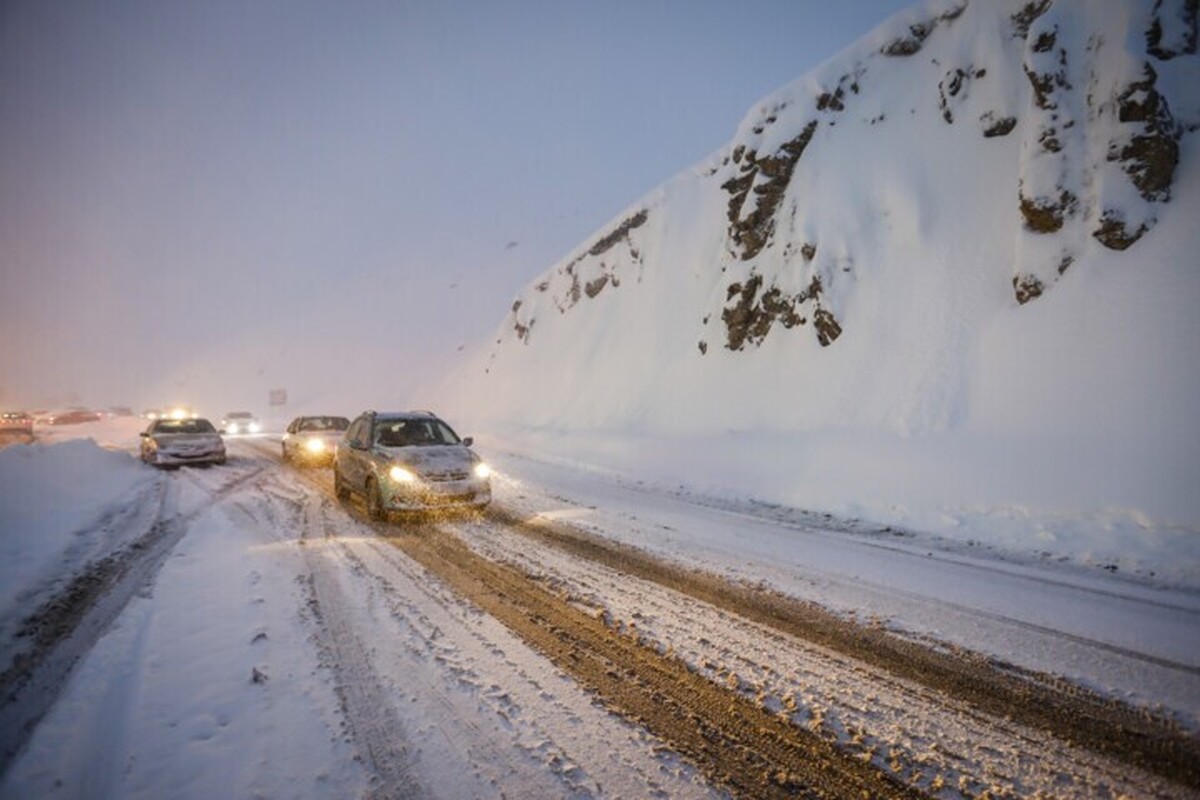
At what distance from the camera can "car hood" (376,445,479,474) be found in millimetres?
8187

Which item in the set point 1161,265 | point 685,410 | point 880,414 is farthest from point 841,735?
point 685,410

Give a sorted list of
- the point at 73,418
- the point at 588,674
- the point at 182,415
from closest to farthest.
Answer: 1. the point at 588,674
2. the point at 182,415
3. the point at 73,418

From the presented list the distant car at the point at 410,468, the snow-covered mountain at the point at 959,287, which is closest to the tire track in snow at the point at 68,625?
the distant car at the point at 410,468

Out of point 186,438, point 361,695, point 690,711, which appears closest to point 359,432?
point 361,695

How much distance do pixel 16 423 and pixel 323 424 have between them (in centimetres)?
1929

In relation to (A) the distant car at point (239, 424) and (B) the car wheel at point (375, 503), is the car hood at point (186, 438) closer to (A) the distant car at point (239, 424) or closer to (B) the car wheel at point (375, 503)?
(B) the car wheel at point (375, 503)

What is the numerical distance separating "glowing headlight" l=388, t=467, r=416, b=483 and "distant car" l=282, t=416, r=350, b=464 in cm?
717

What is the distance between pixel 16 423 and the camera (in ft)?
78.1

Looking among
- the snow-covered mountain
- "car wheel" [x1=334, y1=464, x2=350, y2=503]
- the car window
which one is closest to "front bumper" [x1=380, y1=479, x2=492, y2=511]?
the car window

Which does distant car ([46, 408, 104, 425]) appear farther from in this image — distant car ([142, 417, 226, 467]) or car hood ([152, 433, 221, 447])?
car hood ([152, 433, 221, 447])

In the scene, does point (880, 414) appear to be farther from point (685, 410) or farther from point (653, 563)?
point (653, 563)

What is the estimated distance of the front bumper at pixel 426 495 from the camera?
315 inches

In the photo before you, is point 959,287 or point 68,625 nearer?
point 68,625

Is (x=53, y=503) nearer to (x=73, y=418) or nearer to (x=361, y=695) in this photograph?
(x=361, y=695)
